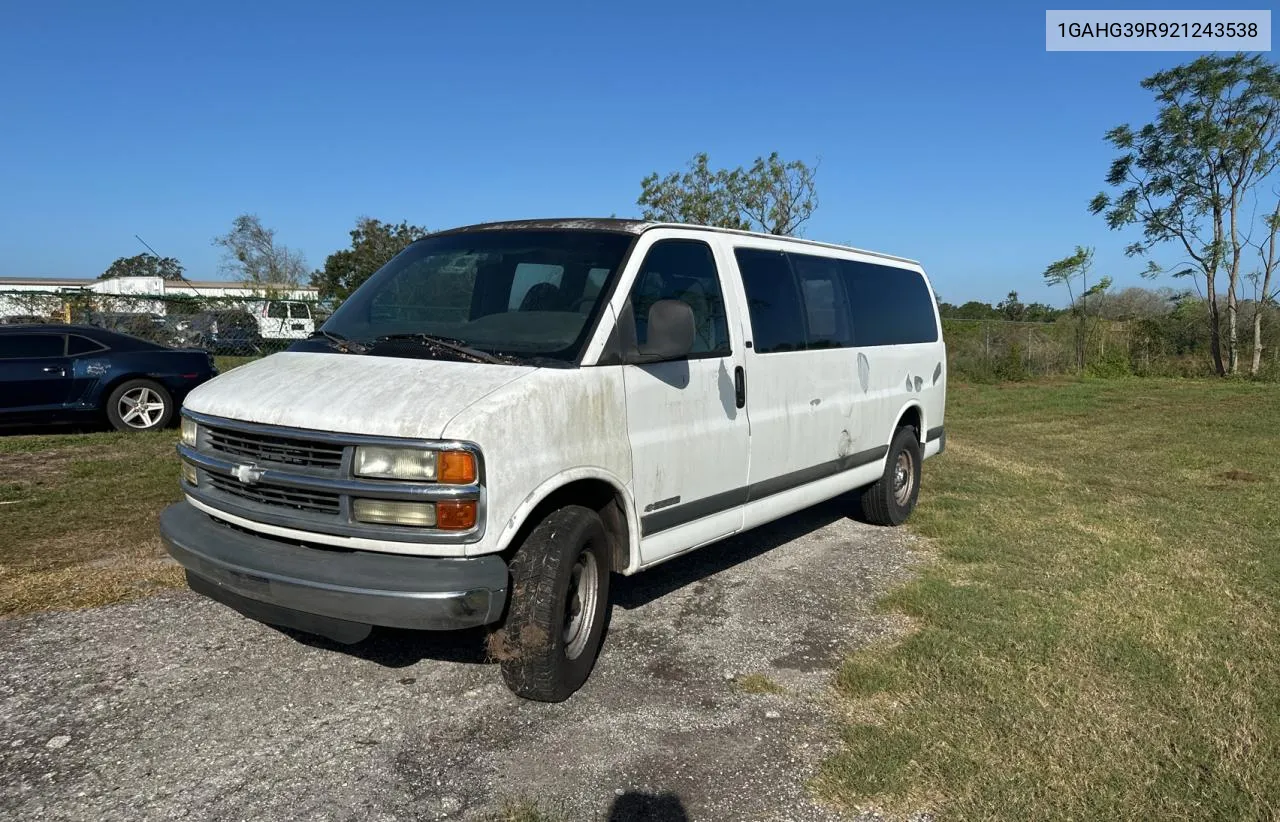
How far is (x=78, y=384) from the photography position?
10125 millimetres

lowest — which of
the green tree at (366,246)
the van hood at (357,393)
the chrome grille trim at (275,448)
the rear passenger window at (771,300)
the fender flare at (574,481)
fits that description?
the fender flare at (574,481)

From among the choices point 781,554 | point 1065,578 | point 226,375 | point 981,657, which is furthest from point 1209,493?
point 226,375

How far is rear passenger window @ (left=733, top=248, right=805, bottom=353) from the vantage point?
5043mm

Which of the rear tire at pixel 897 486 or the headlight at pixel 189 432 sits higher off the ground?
the headlight at pixel 189 432

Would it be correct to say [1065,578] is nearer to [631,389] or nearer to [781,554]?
[781,554]

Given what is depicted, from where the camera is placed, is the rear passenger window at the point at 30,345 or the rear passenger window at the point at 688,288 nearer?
the rear passenger window at the point at 688,288

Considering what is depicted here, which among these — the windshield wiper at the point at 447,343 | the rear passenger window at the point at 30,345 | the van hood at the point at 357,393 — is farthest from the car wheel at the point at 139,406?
the windshield wiper at the point at 447,343

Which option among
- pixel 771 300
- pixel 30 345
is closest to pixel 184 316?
pixel 30 345

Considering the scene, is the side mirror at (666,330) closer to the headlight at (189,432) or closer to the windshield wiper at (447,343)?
the windshield wiper at (447,343)

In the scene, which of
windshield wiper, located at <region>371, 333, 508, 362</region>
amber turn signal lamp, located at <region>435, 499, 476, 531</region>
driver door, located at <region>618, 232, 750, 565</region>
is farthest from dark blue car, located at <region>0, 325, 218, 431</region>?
amber turn signal lamp, located at <region>435, 499, 476, 531</region>

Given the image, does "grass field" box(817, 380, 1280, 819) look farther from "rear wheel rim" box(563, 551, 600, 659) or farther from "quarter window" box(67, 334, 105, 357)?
"quarter window" box(67, 334, 105, 357)

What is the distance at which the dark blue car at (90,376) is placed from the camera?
9.86 m

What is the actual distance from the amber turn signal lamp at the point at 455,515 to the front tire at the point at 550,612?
1.12 feet

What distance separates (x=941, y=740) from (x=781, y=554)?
2.84 meters
